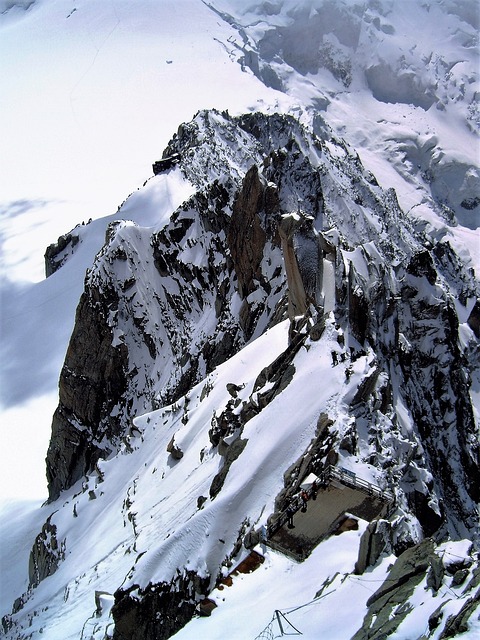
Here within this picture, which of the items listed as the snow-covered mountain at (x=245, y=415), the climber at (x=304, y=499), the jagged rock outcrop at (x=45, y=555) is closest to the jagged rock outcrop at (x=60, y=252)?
the snow-covered mountain at (x=245, y=415)

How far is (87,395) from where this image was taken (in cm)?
7431

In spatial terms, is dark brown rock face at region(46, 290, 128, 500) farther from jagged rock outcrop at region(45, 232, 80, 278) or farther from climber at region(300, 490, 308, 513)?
climber at region(300, 490, 308, 513)

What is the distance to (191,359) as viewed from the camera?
2594 inches

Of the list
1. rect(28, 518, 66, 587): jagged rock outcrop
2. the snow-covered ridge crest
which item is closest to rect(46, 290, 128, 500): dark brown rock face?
the snow-covered ridge crest

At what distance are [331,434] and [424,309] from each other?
94.7ft

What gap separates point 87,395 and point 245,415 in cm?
3857

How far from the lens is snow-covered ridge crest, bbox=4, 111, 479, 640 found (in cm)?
3095

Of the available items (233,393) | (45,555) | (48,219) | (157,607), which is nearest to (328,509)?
(157,607)

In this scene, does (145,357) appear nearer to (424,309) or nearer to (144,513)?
(424,309)

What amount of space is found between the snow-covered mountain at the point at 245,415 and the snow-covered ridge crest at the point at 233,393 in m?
0.16

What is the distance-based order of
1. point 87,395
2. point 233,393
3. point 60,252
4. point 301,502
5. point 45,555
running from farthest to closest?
point 60,252, point 87,395, point 45,555, point 233,393, point 301,502

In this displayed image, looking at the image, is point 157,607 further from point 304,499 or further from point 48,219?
point 48,219

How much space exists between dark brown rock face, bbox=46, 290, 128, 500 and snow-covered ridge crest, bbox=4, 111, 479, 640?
0.18 metres

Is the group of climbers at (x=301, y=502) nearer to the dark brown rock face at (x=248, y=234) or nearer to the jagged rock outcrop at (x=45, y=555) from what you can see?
the jagged rock outcrop at (x=45, y=555)
